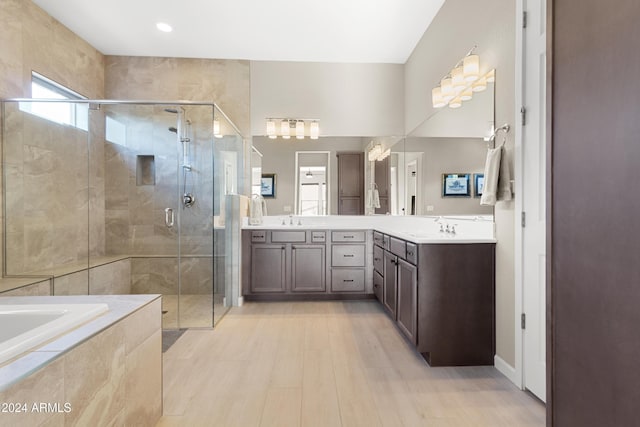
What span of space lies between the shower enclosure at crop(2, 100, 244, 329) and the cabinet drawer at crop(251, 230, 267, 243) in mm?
249

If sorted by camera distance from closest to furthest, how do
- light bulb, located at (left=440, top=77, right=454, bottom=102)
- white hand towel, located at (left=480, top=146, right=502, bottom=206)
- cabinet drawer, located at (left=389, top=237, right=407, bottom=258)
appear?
white hand towel, located at (left=480, top=146, right=502, bottom=206)
cabinet drawer, located at (left=389, top=237, right=407, bottom=258)
light bulb, located at (left=440, top=77, right=454, bottom=102)

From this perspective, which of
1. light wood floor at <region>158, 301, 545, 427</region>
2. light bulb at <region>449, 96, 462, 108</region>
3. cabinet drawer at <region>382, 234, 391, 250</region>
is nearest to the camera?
light wood floor at <region>158, 301, 545, 427</region>

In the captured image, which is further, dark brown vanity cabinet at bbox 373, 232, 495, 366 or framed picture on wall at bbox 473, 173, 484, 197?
framed picture on wall at bbox 473, 173, 484, 197

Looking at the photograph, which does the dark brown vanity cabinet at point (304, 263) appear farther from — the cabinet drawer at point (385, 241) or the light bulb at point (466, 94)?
the light bulb at point (466, 94)

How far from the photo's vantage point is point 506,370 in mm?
1961

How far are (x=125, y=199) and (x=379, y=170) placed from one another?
10.1ft

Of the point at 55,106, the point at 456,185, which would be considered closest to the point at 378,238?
the point at 456,185

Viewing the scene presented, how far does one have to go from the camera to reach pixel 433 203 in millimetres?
3023

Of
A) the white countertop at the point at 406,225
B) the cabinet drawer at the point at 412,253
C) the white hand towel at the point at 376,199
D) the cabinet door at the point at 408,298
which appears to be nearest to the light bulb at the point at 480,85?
the white countertop at the point at 406,225

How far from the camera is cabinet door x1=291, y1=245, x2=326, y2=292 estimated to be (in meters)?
3.61

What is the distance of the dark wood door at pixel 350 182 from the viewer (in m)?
4.01

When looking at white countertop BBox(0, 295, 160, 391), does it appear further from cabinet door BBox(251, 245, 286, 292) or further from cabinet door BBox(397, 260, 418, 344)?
cabinet door BBox(251, 245, 286, 292)

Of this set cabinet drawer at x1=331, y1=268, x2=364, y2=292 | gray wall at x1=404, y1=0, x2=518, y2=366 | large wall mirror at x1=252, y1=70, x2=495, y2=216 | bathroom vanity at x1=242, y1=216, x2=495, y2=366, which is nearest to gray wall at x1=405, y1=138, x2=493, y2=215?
large wall mirror at x1=252, y1=70, x2=495, y2=216

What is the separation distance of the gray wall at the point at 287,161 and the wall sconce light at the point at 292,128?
74mm
